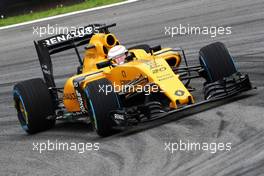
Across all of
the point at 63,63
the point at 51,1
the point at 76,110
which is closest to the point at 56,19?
the point at 51,1

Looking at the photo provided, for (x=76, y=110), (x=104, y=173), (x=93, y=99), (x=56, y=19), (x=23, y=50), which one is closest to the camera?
(x=104, y=173)

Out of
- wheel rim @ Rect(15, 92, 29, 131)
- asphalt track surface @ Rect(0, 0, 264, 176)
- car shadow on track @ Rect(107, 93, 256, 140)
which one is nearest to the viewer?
asphalt track surface @ Rect(0, 0, 264, 176)

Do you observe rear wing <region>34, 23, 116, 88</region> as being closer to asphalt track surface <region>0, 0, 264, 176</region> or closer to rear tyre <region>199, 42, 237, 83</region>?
asphalt track surface <region>0, 0, 264, 176</region>

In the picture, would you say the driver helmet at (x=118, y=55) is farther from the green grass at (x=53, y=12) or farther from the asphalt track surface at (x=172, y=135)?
the green grass at (x=53, y=12)

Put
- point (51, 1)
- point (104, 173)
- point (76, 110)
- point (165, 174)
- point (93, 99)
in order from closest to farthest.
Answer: point (165, 174), point (104, 173), point (93, 99), point (76, 110), point (51, 1)

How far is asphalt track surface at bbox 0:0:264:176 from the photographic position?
308 inches

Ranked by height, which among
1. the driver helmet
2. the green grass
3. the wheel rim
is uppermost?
the driver helmet

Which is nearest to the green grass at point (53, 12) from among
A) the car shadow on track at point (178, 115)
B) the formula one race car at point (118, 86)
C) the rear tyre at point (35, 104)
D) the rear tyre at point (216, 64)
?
the formula one race car at point (118, 86)

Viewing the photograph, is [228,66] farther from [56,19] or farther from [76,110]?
[56,19]

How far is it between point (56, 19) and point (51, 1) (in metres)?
2.16

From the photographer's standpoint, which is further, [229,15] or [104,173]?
[229,15]

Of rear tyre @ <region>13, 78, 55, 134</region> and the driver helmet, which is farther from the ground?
the driver helmet

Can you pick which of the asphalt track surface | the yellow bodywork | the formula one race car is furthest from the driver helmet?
the asphalt track surface

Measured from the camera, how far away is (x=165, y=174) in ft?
25.0
